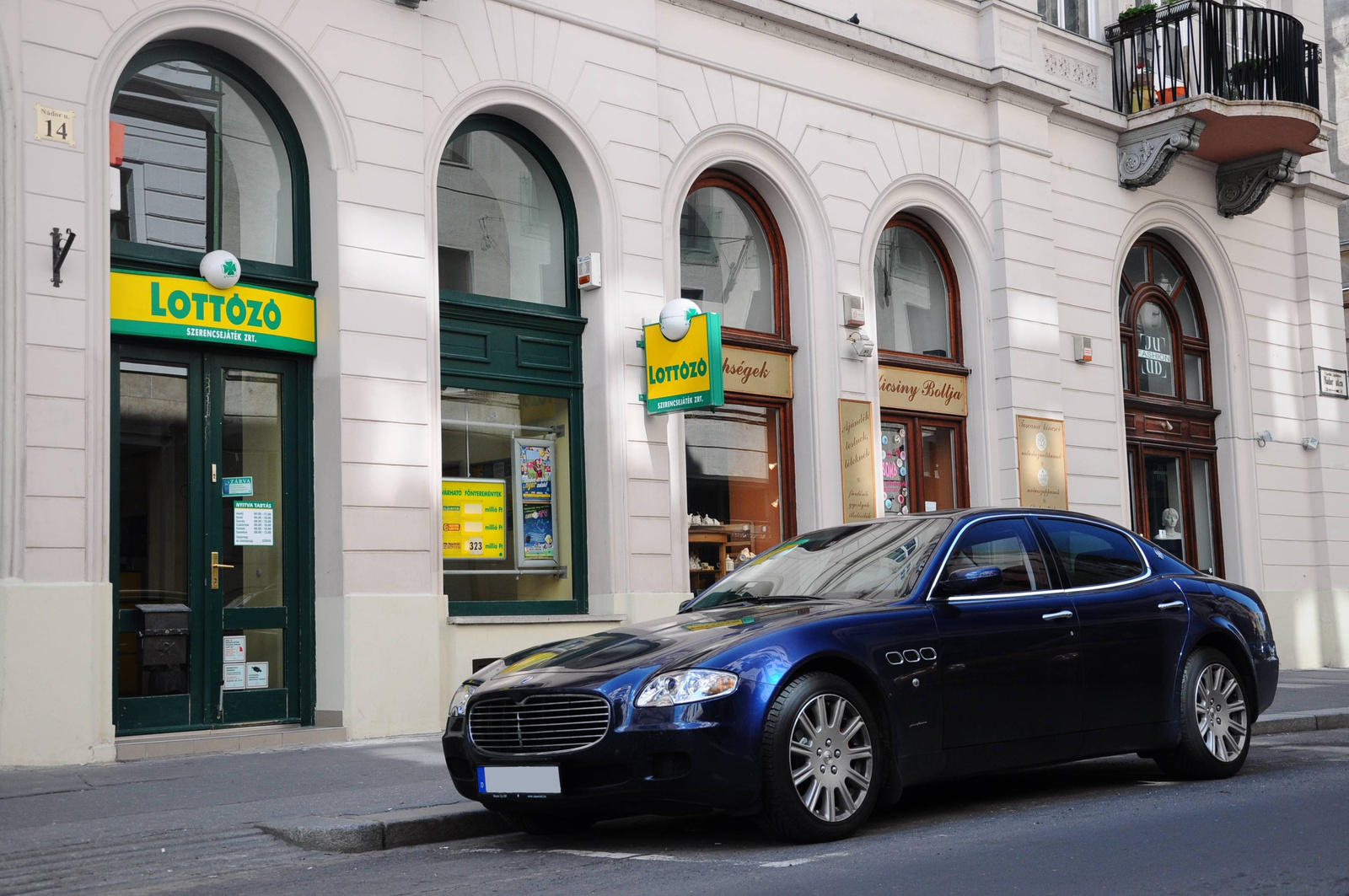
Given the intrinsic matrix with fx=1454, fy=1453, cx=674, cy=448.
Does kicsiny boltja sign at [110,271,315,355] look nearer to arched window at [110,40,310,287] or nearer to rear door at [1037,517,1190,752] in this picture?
arched window at [110,40,310,287]

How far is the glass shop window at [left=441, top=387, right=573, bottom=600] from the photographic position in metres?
12.7

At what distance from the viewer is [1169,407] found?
1959 cm

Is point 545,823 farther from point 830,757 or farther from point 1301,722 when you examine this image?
point 1301,722

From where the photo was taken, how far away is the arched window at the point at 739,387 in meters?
14.6

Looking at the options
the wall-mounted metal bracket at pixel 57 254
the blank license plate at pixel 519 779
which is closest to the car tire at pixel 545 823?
the blank license plate at pixel 519 779

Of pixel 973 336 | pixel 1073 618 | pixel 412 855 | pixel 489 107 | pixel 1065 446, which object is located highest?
pixel 489 107

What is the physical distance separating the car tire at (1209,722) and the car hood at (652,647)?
2297mm

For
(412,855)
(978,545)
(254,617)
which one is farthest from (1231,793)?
(254,617)

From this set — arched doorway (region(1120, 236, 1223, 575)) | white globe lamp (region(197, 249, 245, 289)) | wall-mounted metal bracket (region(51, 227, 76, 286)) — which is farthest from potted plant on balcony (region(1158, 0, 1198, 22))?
wall-mounted metal bracket (region(51, 227, 76, 286))

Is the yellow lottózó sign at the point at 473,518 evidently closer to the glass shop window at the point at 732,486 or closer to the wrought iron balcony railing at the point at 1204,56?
the glass shop window at the point at 732,486

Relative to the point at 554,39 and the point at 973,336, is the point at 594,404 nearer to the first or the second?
the point at 554,39

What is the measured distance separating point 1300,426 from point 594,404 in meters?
12.5

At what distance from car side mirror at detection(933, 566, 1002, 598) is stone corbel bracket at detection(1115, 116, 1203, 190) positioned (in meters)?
12.9

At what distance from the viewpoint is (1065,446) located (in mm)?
17516
